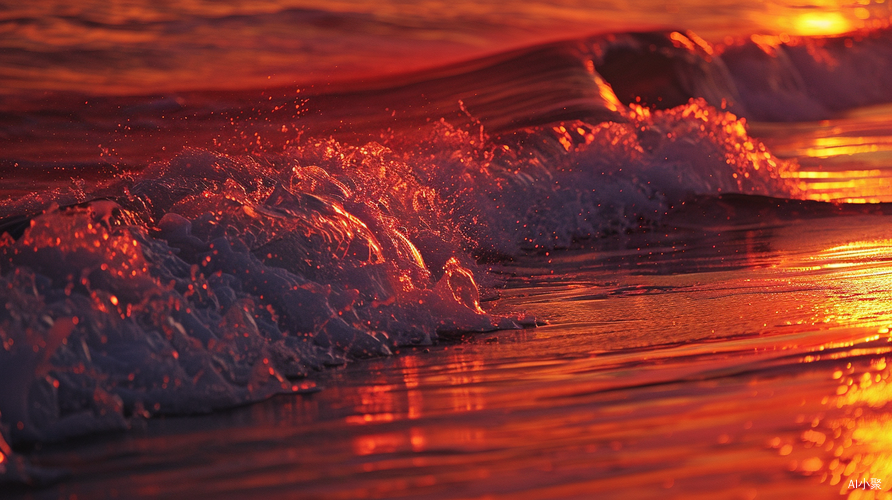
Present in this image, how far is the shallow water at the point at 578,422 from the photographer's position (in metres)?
2.45

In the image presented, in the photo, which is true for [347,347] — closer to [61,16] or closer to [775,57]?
[61,16]

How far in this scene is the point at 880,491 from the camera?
233cm

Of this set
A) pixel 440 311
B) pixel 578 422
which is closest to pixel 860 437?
pixel 578 422

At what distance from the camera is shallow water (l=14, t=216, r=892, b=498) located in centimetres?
245

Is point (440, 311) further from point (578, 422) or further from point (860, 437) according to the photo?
point (860, 437)

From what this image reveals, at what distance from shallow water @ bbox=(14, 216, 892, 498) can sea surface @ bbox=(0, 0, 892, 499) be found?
0.01 m

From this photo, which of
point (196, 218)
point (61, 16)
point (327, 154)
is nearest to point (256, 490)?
point (196, 218)

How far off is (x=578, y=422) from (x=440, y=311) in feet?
4.61

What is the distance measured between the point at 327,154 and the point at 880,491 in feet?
16.7

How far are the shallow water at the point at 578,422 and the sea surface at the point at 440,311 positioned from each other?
0.04 ft

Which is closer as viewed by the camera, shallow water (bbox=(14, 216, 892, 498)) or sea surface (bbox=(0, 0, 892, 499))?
shallow water (bbox=(14, 216, 892, 498))

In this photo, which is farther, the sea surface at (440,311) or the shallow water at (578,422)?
the sea surface at (440,311)

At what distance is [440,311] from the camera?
4168 millimetres

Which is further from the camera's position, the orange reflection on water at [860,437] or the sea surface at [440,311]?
the sea surface at [440,311]
